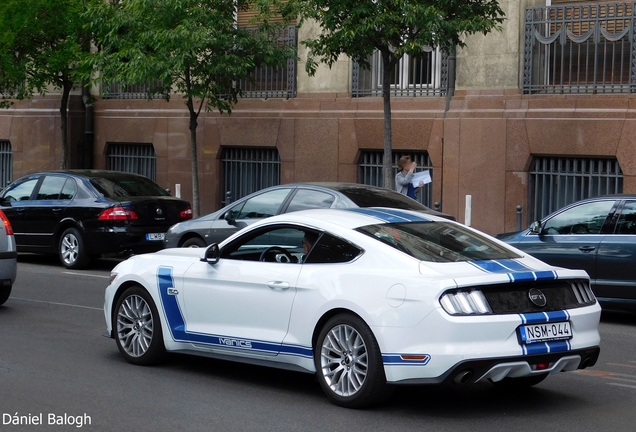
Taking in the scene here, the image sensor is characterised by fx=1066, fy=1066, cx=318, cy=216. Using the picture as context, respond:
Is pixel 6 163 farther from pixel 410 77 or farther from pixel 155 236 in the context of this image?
pixel 155 236

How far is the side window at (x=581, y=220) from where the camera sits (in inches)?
488

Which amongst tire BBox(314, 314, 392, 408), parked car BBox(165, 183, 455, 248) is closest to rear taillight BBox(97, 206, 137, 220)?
parked car BBox(165, 183, 455, 248)

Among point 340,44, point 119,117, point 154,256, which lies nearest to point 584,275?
point 154,256

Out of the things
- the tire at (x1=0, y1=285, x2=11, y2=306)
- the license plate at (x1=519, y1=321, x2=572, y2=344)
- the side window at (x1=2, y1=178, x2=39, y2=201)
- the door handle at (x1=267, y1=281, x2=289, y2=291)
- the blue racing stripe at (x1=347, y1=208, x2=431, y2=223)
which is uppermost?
the blue racing stripe at (x1=347, y1=208, x2=431, y2=223)

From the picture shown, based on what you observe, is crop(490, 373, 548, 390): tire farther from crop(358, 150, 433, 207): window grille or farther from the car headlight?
crop(358, 150, 433, 207): window grille

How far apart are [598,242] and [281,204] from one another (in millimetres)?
4247

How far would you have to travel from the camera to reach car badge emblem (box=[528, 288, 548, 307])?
23.6 ft

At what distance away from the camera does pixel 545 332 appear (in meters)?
7.16

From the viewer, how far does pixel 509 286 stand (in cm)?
717


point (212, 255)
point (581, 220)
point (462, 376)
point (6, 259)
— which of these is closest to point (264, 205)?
point (6, 259)

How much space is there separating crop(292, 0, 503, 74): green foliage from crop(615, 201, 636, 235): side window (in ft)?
18.7

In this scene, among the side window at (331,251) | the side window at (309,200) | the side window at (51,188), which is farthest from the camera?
the side window at (51,188)

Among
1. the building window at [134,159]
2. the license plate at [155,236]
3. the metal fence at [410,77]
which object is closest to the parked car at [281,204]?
the license plate at [155,236]

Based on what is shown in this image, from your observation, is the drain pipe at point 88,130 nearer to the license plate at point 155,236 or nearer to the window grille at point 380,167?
the window grille at point 380,167
